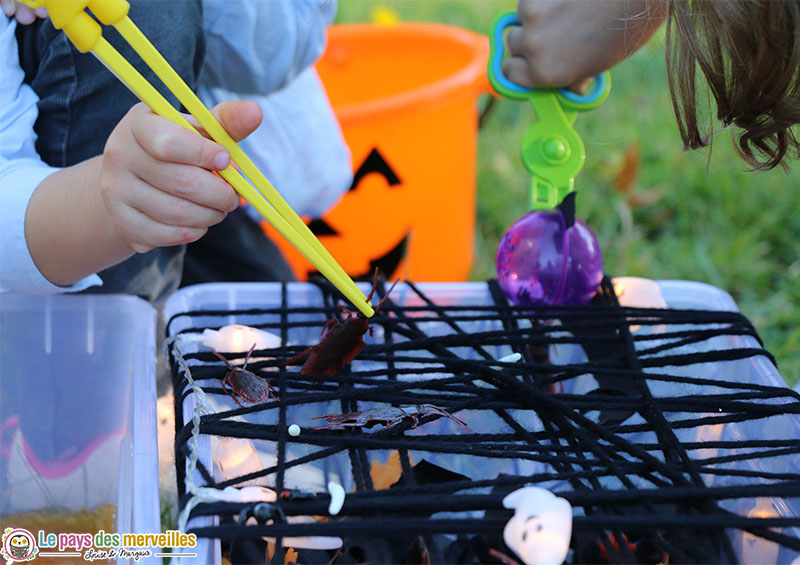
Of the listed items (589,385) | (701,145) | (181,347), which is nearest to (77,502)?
(181,347)

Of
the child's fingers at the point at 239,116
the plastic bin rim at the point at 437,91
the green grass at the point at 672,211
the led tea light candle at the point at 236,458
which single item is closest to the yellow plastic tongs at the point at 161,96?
the child's fingers at the point at 239,116

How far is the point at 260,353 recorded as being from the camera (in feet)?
1.99

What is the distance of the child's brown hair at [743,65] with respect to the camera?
49 centimetres

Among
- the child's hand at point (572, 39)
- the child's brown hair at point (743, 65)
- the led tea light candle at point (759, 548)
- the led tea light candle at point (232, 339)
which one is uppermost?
the child's hand at point (572, 39)

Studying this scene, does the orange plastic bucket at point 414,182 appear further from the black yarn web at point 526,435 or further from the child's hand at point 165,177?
the child's hand at point 165,177

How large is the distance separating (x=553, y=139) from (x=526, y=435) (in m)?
0.33

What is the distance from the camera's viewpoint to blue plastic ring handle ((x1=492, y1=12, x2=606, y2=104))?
755 millimetres

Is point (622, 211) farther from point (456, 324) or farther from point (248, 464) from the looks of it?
point (248, 464)

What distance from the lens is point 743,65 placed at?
0.52 meters

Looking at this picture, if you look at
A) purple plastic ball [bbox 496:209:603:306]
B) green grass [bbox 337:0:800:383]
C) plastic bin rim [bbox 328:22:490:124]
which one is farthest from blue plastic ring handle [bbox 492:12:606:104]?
green grass [bbox 337:0:800:383]

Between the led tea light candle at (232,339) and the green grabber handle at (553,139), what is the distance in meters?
0.31

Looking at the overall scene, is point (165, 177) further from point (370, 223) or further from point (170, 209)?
point (370, 223)

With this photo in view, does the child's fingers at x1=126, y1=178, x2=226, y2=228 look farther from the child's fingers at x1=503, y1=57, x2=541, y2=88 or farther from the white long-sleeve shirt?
the child's fingers at x1=503, y1=57, x2=541, y2=88

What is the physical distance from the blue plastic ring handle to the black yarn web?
0.19 m
